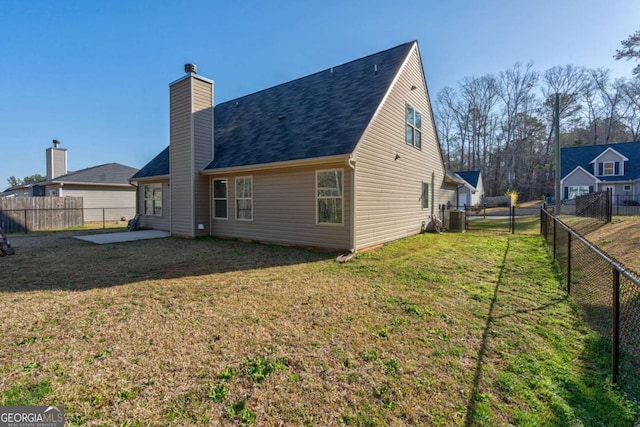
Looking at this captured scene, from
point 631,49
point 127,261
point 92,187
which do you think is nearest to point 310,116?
point 127,261

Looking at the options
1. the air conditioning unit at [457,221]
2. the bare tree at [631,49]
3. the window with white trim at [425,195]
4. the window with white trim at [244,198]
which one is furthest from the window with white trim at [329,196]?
the bare tree at [631,49]

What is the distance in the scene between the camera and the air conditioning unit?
13.1 meters

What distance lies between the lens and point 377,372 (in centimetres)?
258

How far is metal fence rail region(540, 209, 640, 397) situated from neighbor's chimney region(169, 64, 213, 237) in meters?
10.6

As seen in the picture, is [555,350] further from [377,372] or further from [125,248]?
[125,248]

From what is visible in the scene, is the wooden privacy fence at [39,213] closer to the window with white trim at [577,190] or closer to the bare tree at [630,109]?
the window with white trim at [577,190]

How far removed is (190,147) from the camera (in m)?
10.8

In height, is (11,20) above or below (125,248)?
above

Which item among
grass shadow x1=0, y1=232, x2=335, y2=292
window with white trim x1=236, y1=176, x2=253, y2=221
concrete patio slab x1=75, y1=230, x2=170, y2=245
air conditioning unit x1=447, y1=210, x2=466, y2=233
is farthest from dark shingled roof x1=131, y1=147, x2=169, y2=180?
air conditioning unit x1=447, y1=210, x2=466, y2=233

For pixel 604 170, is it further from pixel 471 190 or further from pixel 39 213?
pixel 39 213

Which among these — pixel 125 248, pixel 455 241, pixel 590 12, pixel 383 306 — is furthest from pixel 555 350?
pixel 590 12

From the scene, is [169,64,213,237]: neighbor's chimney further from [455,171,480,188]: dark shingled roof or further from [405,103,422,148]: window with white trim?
[455,171,480,188]: dark shingled roof

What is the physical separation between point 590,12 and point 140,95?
2064 cm

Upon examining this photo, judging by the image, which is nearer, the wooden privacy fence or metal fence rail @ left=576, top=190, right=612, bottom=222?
metal fence rail @ left=576, top=190, right=612, bottom=222
